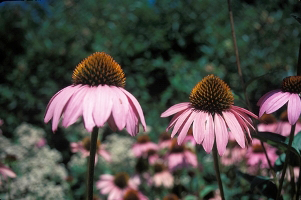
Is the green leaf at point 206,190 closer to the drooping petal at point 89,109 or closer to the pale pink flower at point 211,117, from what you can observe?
the pale pink flower at point 211,117

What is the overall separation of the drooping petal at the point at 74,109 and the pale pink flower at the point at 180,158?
1.17 m

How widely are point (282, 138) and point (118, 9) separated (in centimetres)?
273

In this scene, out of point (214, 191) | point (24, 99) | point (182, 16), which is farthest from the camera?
point (182, 16)

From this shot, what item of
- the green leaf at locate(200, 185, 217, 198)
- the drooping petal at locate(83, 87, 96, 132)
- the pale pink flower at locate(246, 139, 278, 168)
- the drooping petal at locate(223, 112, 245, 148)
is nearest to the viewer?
the drooping petal at locate(83, 87, 96, 132)

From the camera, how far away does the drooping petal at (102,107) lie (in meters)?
0.53

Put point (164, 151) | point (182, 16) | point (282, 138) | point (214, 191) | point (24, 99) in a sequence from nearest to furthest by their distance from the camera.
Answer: point (282, 138), point (214, 191), point (164, 151), point (24, 99), point (182, 16)

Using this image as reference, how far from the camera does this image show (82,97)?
0.59 meters

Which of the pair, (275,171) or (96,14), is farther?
(96,14)

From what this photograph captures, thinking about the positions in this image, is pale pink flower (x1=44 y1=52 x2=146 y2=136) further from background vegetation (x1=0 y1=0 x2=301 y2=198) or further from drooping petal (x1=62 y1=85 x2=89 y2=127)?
background vegetation (x1=0 y1=0 x2=301 y2=198)

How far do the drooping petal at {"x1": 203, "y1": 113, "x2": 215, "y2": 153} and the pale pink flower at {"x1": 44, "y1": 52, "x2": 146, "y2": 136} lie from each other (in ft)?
0.45

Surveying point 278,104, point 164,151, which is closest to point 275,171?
point 278,104

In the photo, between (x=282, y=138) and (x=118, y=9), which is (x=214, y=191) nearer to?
(x=282, y=138)

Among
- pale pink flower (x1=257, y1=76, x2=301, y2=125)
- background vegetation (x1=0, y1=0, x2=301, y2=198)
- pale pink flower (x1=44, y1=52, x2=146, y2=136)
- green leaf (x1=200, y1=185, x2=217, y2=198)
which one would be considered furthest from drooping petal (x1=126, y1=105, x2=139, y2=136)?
background vegetation (x1=0, y1=0, x2=301, y2=198)

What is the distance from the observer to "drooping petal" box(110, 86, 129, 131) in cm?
54
